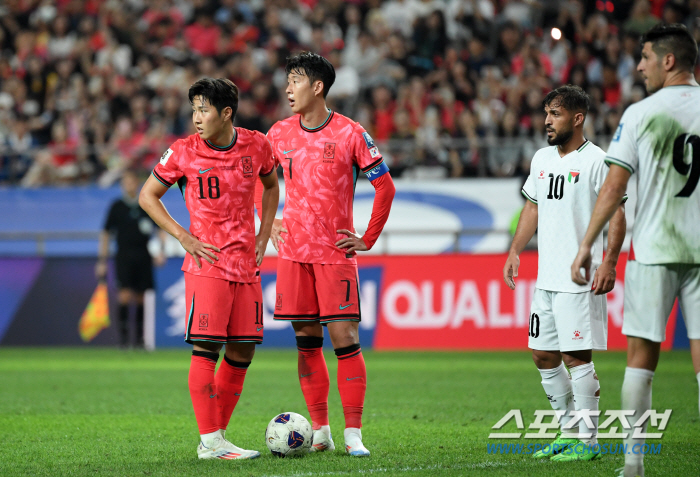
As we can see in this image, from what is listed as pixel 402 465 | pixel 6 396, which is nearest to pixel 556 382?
pixel 402 465

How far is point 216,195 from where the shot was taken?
5.44 metres

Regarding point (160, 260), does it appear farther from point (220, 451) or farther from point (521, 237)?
point (521, 237)

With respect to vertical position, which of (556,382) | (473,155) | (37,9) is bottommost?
(556,382)

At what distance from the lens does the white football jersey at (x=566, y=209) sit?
5.37 meters

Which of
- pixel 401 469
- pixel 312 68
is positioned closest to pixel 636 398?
pixel 401 469

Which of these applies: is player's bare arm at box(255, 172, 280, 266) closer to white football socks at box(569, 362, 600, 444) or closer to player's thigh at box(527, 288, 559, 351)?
player's thigh at box(527, 288, 559, 351)

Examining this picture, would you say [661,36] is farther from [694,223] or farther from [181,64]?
[181,64]

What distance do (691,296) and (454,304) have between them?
8996 mm

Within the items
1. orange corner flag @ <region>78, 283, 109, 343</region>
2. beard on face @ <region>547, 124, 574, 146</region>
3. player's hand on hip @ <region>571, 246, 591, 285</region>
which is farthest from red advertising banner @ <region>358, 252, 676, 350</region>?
player's hand on hip @ <region>571, 246, 591, 285</region>

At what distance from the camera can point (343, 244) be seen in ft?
18.3

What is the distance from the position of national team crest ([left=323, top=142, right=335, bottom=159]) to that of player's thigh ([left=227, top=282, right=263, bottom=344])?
0.99 m

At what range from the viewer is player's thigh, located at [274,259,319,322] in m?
5.60

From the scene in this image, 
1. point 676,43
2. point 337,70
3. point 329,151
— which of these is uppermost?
point 337,70

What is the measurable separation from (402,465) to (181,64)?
1517cm
